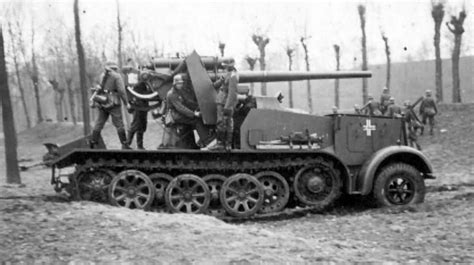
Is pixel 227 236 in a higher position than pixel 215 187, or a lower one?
lower

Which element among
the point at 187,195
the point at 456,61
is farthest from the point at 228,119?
the point at 456,61

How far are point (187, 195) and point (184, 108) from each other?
5.19 ft

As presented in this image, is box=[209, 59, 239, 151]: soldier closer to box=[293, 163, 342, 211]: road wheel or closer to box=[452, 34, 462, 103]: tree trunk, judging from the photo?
box=[293, 163, 342, 211]: road wheel

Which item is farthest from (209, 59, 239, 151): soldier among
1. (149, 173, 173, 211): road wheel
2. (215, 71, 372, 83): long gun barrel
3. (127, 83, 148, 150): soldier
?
(127, 83, 148, 150): soldier

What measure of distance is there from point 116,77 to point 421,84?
41.9 meters

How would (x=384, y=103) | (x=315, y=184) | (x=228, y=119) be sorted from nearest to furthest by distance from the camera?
(x=228, y=119) → (x=315, y=184) → (x=384, y=103)

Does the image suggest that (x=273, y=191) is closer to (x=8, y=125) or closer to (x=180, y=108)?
(x=180, y=108)

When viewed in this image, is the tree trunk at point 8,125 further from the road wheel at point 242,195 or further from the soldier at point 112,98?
the road wheel at point 242,195

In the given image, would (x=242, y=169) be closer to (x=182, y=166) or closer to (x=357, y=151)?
(x=182, y=166)

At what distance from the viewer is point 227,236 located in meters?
6.84

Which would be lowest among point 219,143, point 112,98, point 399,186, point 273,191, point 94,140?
point 399,186

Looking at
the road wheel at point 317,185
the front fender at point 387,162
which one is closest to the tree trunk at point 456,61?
the front fender at point 387,162

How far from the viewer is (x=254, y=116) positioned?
390 inches

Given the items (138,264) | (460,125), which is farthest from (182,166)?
(460,125)
